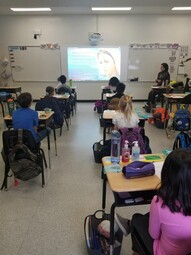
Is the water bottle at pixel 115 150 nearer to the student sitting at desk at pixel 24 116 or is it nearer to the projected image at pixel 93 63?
the student sitting at desk at pixel 24 116

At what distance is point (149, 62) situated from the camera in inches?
304

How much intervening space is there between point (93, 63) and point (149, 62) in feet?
6.62

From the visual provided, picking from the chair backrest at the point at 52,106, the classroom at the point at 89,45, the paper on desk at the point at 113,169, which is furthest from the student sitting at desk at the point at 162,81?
the paper on desk at the point at 113,169

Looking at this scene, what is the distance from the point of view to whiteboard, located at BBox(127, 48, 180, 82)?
761 cm

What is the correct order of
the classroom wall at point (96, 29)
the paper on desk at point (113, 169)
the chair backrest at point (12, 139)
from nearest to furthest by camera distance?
the paper on desk at point (113, 169)
the chair backrest at point (12, 139)
the classroom wall at point (96, 29)

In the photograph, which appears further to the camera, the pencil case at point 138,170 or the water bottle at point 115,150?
the water bottle at point 115,150

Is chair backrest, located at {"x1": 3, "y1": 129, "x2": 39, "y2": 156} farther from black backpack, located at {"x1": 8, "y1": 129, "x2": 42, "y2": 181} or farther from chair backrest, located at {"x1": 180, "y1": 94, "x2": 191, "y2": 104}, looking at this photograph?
chair backrest, located at {"x1": 180, "y1": 94, "x2": 191, "y2": 104}

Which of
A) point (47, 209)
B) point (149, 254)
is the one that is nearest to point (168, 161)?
point (149, 254)

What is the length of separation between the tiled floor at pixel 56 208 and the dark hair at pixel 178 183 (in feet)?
3.35

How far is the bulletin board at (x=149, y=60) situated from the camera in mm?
7574

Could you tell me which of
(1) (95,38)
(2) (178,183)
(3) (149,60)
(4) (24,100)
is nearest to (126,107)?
(4) (24,100)

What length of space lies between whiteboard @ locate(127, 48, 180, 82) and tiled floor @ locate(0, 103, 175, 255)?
183 inches

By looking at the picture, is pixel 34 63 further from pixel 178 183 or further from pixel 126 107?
pixel 178 183

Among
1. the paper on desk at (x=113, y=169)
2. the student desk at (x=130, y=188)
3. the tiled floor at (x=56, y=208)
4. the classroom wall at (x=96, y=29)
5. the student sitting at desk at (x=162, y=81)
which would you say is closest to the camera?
the student desk at (x=130, y=188)
